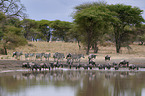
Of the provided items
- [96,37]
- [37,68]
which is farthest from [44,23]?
[37,68]

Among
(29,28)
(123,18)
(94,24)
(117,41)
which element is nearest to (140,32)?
(123,18)

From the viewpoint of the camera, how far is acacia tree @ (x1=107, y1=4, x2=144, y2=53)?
130ft

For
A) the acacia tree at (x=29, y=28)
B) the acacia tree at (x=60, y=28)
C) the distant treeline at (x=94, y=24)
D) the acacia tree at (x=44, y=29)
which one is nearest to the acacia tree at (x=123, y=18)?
the distant treeline at (x=94, y=24)

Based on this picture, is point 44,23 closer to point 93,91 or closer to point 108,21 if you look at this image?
point 108,21

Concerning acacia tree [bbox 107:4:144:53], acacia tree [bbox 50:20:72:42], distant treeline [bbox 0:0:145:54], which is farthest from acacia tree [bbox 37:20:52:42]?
acacia tree [bbox 107:4:144:53]

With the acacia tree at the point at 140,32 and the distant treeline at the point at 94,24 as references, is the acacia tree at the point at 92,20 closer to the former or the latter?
the distant treeline at the point at 94,24

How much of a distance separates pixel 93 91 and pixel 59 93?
3.89 feet

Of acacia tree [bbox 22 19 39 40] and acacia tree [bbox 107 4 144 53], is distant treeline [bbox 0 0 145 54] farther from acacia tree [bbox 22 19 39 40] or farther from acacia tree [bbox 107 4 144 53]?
acacia tree [bbox 22 19 39 40]

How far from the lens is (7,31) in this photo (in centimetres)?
3600

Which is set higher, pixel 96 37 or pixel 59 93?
pixel 96 37

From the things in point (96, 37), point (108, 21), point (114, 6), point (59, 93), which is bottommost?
point (59, 93)

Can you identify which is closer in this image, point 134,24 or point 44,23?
point 134,24

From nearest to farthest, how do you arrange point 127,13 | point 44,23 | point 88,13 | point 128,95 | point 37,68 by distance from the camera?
point 128,95 → point 37,68 → point 88,13 → point 127,13 → point 44,23

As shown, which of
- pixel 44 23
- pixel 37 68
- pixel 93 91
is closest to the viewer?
pixel 93 91
